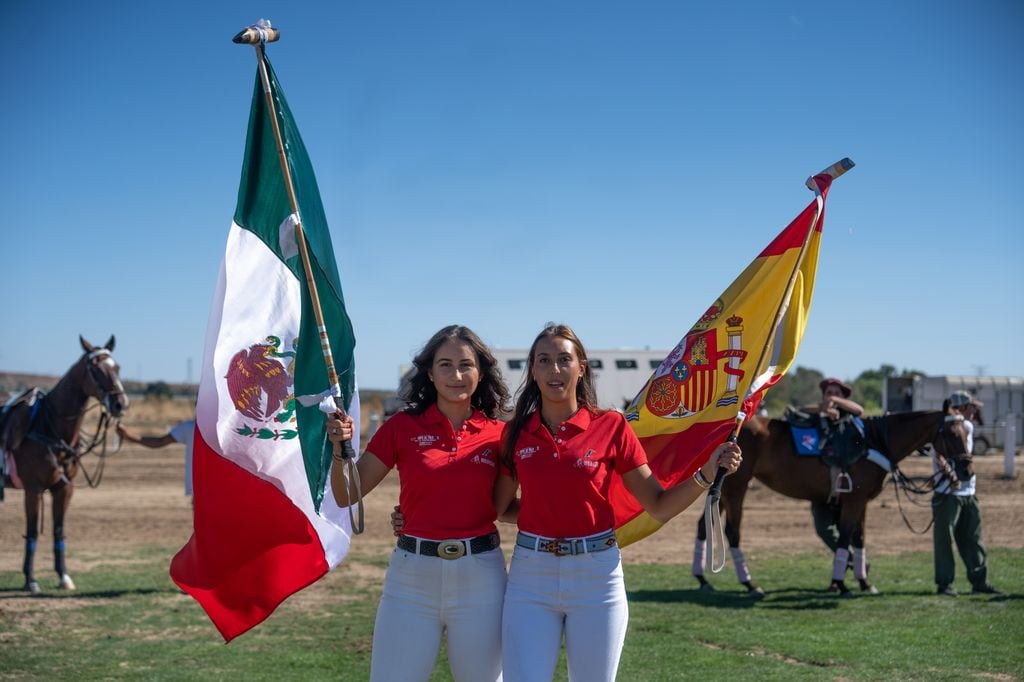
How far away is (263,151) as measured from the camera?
4.92 meters

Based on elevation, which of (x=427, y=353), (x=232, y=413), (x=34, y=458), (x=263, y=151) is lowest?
(x=34, y=458)

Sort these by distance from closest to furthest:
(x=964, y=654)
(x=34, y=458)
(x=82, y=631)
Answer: (x=964, y=654)
(x=82, y=631)
(x=34, y=458)

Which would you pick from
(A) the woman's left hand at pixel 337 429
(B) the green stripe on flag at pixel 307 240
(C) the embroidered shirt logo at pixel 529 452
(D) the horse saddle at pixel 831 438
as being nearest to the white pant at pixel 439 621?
(C) the embroidered shirt logo at pixel 529 452

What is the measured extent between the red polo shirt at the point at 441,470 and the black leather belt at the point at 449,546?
0.03 metres

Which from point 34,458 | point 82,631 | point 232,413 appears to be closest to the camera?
point 232,413

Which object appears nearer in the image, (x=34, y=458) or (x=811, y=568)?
(x=34, y=458)

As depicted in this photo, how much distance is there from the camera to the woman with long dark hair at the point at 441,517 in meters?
3.97

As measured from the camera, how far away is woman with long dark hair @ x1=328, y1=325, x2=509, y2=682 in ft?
13.0

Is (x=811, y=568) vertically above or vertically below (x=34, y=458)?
below

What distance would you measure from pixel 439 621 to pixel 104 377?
7.93 m

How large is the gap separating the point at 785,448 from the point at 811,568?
6.37ft

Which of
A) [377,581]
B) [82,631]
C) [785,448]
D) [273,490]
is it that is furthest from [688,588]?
[273,490]

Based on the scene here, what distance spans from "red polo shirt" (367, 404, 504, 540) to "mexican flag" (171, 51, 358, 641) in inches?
15.8

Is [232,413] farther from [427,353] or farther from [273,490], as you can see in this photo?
[427,353]
